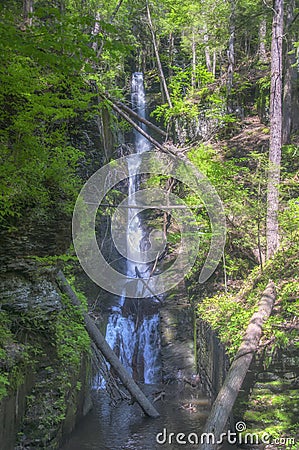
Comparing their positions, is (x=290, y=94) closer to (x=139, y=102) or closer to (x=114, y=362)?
(x=139, y=102)

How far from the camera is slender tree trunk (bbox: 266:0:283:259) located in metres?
9.14

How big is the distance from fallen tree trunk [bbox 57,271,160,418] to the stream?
0.83 feet

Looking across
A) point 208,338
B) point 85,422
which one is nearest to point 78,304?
point 85,422

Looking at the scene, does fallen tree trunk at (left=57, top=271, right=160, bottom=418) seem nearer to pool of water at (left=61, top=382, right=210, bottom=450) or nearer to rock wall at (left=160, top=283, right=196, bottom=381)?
pool of water at (left=61, top=382, right=210, bottom=450)

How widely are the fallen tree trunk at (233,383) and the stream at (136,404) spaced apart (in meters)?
1.99

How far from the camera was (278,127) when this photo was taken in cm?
990

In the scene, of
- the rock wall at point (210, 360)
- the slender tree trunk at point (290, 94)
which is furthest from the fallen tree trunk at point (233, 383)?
the slender tree trunk at point (290, 94)

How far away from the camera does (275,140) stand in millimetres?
9750

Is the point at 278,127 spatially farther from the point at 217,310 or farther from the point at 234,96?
the point at 234,96

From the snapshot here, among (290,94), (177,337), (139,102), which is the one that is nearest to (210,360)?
(177,337)

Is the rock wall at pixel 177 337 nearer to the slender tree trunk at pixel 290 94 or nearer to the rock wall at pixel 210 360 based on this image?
the rock wall at pixel 210 360

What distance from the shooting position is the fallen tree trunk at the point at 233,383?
497 centimetres

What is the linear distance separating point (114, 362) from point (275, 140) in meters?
6.27

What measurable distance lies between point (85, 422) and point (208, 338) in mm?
3137
